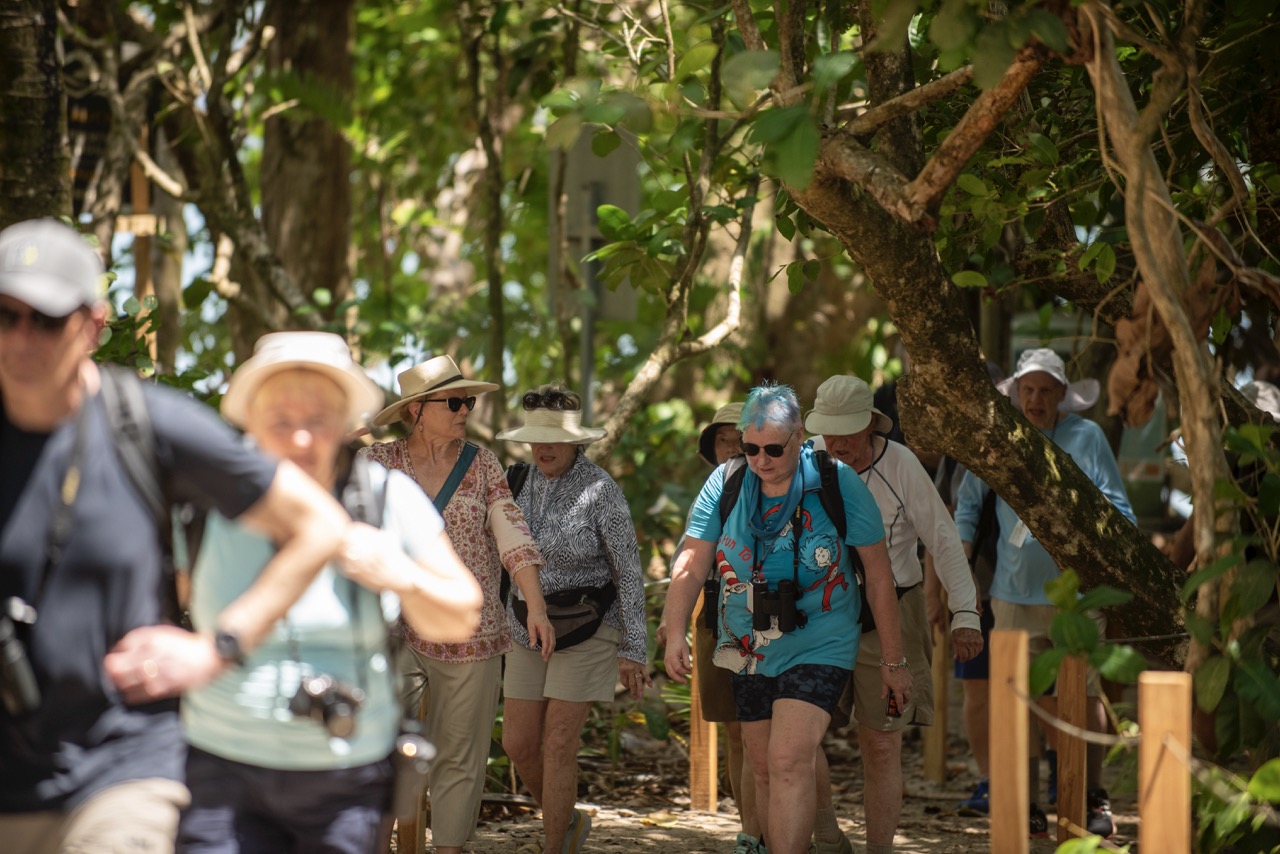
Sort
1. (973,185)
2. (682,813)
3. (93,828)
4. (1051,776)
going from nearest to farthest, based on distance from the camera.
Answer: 1. (93,828)
2. (973,185)
3. (1051,776)
4. (682,813)

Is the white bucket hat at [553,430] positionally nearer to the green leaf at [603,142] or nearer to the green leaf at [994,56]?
the green leaf at [603,142]

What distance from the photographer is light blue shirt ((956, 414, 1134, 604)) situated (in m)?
7.34

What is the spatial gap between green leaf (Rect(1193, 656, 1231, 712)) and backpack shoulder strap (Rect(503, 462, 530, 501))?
133 inches

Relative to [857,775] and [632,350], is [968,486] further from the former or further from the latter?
[632,350]

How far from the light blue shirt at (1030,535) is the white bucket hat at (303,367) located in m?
4.51

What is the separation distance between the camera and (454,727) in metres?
5.97

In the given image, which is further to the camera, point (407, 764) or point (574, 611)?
point (574, 611)

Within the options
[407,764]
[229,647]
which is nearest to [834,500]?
[407,764]

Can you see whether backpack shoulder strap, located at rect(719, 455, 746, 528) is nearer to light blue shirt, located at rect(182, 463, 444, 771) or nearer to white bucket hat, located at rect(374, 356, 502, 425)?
white bucket hat, located at rect(374, 356, 502, 425)

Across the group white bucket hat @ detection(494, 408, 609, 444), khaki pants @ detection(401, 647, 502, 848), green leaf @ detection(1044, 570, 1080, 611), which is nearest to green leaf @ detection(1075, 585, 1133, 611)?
green leaf @ detection(1044, 570, 1080, 611)

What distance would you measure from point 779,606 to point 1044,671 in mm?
2010

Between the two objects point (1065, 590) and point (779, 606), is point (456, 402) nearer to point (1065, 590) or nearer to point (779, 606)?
point (779, 606)

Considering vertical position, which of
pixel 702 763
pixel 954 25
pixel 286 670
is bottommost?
pixel 702 763

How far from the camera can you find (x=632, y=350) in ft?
44.6
